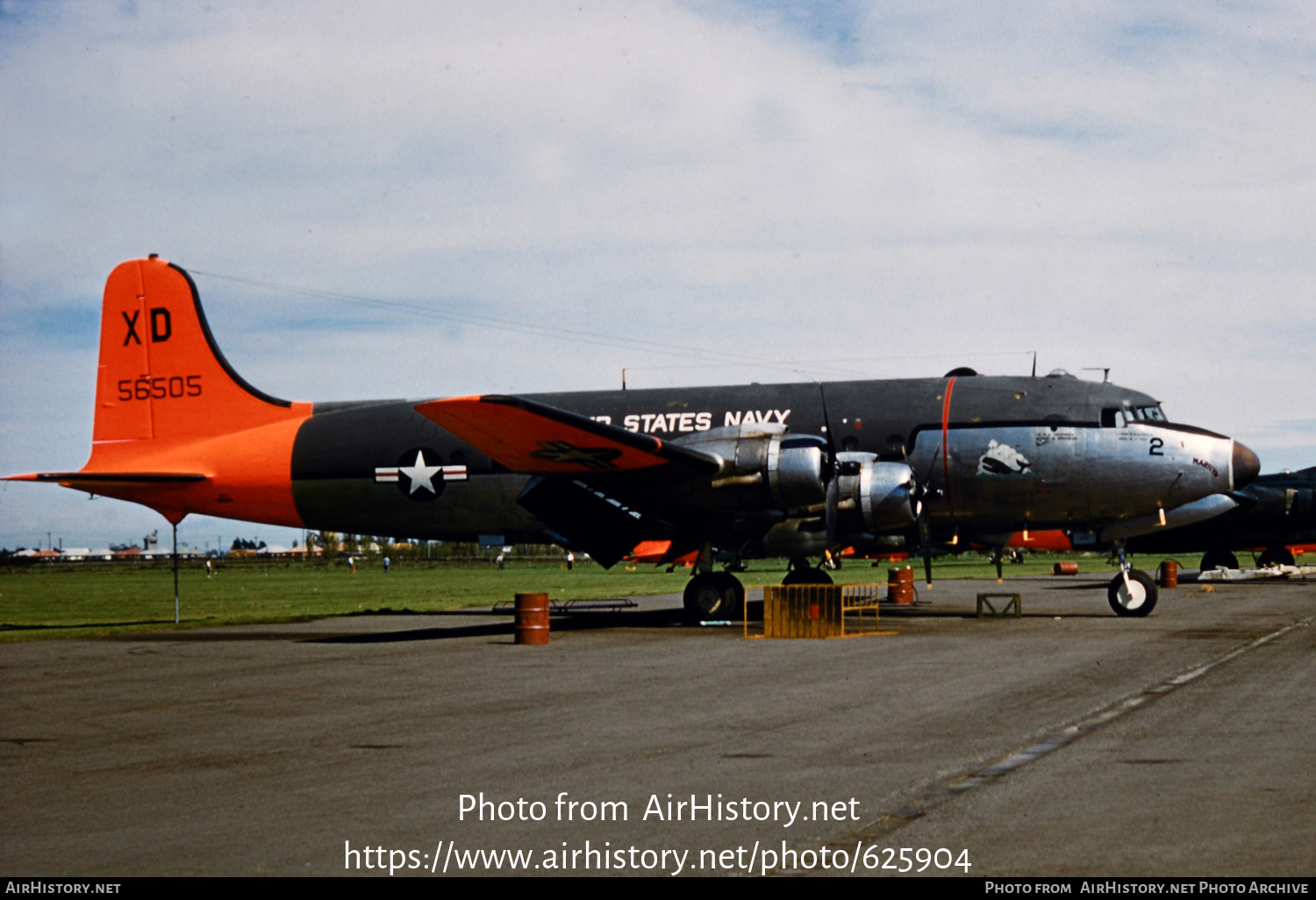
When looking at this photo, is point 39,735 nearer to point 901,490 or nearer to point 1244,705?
point 1244,705

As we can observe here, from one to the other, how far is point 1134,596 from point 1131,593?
0.08 meters

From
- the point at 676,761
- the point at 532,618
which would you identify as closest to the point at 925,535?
the point at 532,618

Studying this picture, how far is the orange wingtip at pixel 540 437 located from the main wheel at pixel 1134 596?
34.7ft

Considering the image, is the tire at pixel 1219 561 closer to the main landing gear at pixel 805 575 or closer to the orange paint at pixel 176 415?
the main landing gear at pixel 805 575

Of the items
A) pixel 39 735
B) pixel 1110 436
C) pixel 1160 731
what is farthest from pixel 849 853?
pixel 1110 436

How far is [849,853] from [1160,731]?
5216 mm

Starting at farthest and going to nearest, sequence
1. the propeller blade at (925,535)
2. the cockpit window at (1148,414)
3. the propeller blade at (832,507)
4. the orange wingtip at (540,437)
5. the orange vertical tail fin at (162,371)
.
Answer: the orange vertical tail fin at (162,371), the cockpit window at (1148,414), the propeller blade at (925,535), the propeller blade at (832,507), the orange wingtip at (540,437)

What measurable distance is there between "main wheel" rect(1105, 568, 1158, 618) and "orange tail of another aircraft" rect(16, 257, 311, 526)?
1908cm

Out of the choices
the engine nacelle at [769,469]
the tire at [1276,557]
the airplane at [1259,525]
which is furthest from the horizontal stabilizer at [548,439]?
the tire at [1276,557]

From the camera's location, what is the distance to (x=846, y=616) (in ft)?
95.6

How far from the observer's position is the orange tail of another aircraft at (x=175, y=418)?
29.2 metres

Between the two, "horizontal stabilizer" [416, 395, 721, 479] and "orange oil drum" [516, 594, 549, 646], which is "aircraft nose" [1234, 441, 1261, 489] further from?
"orange oil drum" [516, 594, 549, 646]

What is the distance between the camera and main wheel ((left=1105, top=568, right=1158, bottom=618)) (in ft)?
83.5

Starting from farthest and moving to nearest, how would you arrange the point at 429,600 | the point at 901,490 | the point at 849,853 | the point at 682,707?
the point at 429,600 → the point at 901,490 → the point at 682,707 → the point at 849,853
